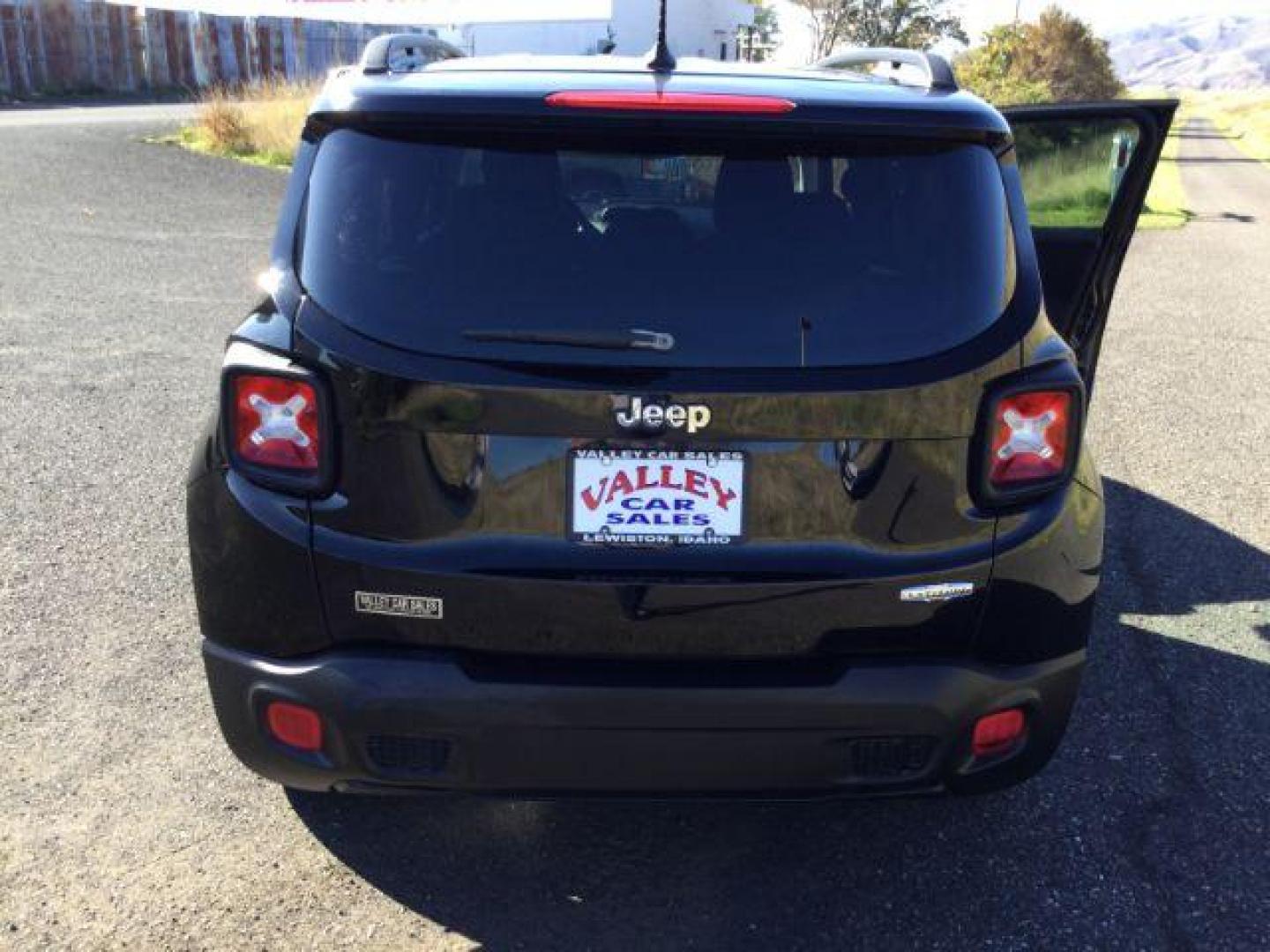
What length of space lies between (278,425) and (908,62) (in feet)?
6.43

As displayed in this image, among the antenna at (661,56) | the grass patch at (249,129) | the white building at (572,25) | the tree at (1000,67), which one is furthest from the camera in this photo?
the tree at (1000,67)

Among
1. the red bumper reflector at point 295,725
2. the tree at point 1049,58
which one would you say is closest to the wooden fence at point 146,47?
the tree at point 1049,58

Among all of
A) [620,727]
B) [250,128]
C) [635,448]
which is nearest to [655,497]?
[635,448]

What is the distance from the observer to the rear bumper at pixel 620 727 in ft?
8.14

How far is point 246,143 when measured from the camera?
20469mm

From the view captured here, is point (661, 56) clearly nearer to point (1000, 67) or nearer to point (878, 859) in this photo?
point (878, 859)

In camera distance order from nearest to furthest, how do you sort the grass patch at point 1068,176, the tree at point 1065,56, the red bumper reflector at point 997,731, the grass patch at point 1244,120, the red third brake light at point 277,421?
the red third brake light at point 277,421 → the red bumper reflector at point 997,731 → the grass patch at point 1068,176 → the tree at point 1065,56 → the grass patch at point 1244,120

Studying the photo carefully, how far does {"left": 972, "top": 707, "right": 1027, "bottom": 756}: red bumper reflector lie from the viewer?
2.64 metres

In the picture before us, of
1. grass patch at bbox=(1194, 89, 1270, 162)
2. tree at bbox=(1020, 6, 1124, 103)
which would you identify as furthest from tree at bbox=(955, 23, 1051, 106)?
grass patch at bbox=(1194, 89, 1270, 162)

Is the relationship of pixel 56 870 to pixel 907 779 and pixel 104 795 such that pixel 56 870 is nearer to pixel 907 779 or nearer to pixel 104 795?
pixel 104 795

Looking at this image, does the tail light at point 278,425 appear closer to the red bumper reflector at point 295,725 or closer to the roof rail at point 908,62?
the red bumper reflector at point 295,725

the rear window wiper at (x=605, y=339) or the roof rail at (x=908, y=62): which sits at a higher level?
the roof rail at (x=908, y=62)

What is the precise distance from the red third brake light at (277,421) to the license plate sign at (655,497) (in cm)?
53

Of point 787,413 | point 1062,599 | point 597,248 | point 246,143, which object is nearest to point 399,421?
point 597,248
